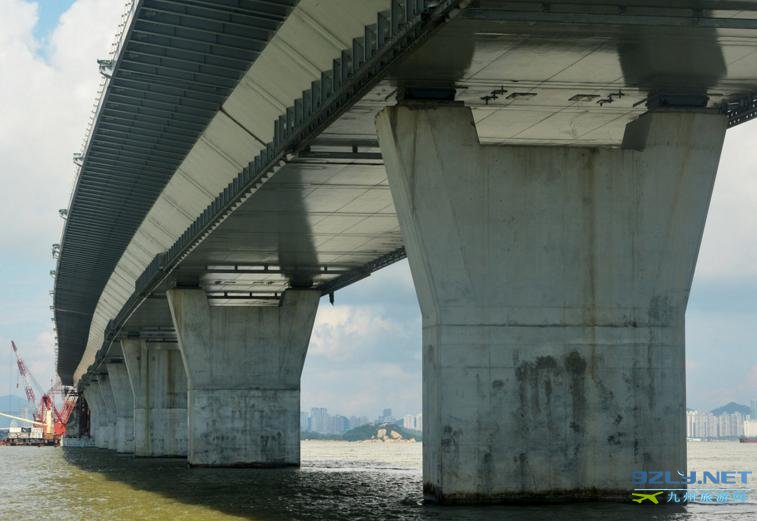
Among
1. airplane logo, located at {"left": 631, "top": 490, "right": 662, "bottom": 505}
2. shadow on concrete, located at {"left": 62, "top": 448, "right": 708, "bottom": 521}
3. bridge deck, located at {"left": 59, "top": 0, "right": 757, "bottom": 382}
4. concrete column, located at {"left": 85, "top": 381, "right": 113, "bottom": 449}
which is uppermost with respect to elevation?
bridge deck, located at {"left": 59, "top": 0, "right": 757, "bottom": 382}

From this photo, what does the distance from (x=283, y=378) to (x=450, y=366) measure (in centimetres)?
3352

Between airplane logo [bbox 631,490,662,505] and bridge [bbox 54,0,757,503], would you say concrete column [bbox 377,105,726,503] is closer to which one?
bridge [bbox 54,0,757,503]

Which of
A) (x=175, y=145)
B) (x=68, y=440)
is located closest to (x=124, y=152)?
(x=175, y=145)

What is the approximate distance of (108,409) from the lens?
141875 mm

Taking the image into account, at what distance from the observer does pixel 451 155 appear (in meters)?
29.5

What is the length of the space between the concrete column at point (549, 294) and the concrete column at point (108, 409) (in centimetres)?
10436

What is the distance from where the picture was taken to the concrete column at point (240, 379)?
60.1 m

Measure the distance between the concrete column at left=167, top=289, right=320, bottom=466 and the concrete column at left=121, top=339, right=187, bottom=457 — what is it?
2653 centimetres

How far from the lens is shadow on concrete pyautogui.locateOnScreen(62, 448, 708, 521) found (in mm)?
27688

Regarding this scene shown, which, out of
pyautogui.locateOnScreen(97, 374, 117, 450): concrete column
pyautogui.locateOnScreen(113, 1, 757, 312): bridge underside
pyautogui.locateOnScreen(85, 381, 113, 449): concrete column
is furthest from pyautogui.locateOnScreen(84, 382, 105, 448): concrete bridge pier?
pyautogui.locateOnScreen(113, 1, 757, 312): bridge underside

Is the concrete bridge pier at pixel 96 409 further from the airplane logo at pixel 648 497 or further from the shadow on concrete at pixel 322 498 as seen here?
the airplane logo at pixel 648 497

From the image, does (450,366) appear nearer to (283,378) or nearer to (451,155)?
(451,155)

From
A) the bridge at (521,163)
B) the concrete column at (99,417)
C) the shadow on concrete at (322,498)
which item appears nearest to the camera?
the bridge at (521,163)

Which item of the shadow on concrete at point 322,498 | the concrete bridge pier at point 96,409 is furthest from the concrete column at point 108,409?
the shadow on concrete at point 322,498
